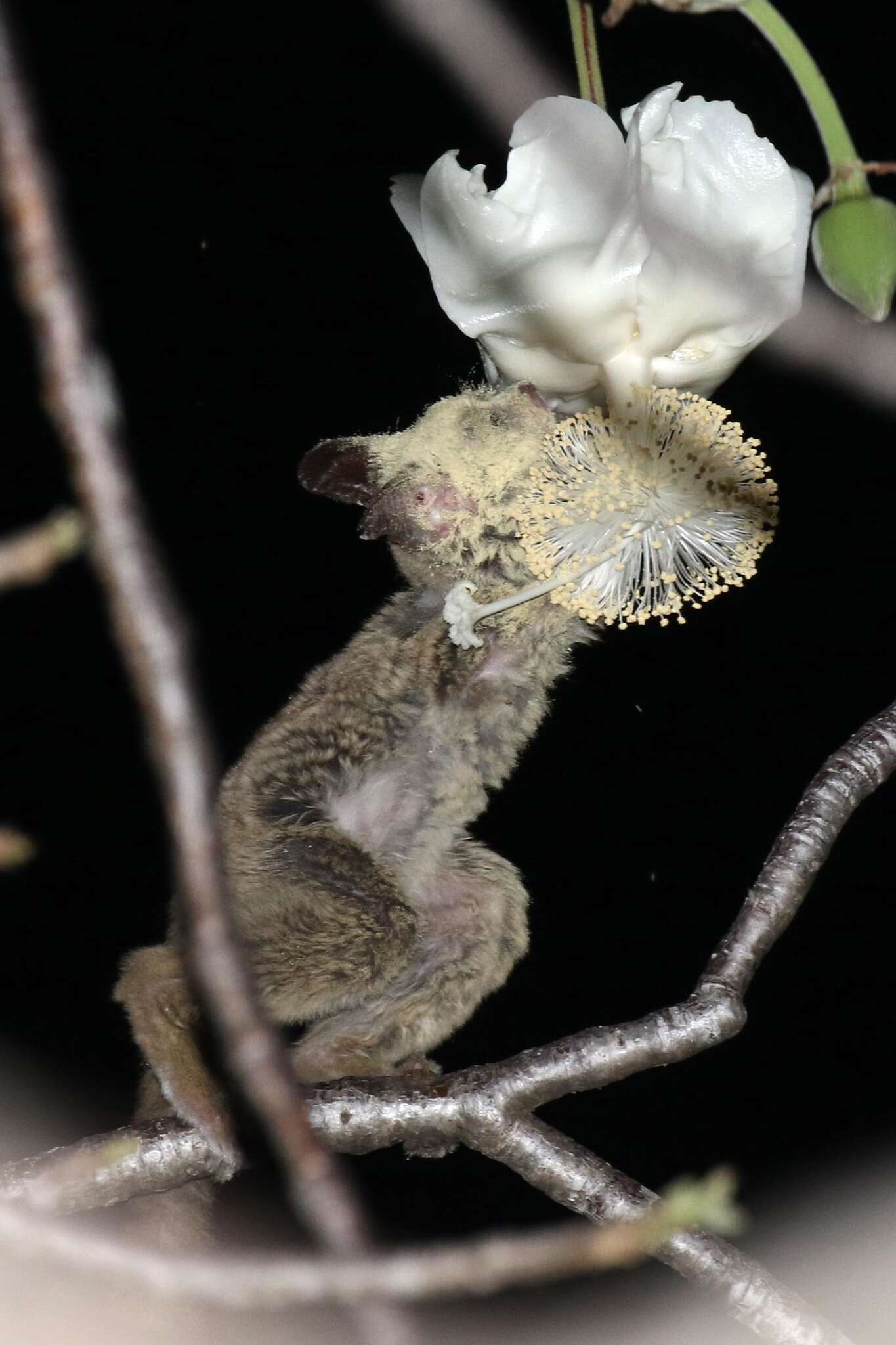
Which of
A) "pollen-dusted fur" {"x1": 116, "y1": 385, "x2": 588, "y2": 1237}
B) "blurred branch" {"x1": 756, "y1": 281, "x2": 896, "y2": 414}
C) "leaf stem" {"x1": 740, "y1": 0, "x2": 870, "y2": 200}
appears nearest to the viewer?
"blurred branch" {"x1": 756, "y1": 281, "x2": 896, "y2": 414}

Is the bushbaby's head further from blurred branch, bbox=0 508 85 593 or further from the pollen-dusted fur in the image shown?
blurred branch, bbox=0 508 85 593

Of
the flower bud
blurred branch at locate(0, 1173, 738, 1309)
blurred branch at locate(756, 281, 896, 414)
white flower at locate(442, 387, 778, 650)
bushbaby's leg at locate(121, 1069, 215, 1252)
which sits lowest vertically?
blurred branch at locate(0, 1173, 738, 1309)

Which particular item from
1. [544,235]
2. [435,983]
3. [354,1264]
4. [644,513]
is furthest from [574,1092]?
[354,1264]

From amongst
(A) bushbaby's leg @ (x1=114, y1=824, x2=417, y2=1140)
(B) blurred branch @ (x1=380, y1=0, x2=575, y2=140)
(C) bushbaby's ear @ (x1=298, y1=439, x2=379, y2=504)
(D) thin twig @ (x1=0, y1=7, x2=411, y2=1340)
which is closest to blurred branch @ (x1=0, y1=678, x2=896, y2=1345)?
(A) bushbaby's leg @ (x1=114, y1=824, x2=417, y2=1140)

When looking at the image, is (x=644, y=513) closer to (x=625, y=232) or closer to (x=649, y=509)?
(x=649, y=509)

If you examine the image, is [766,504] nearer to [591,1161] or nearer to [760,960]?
[760,960]
